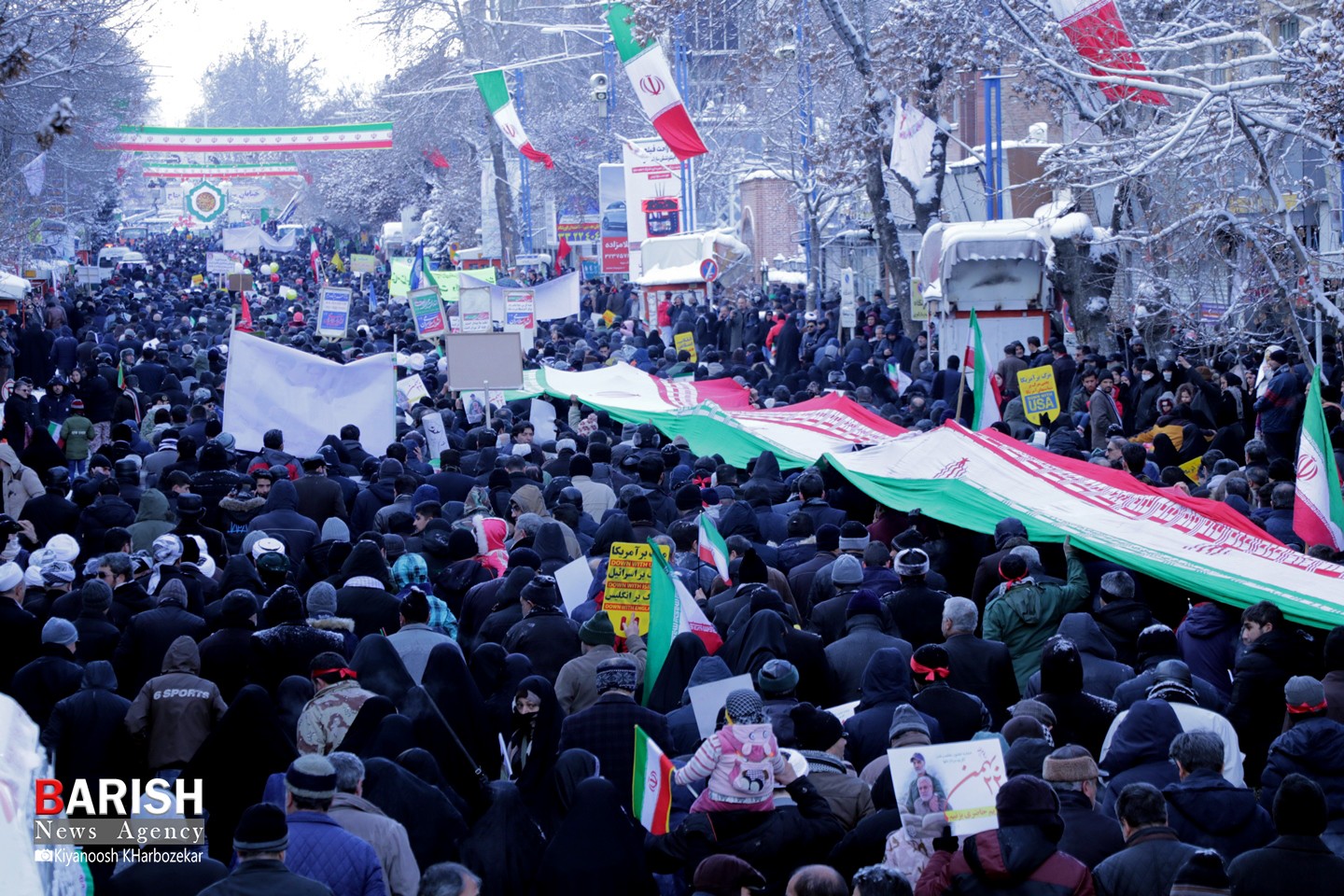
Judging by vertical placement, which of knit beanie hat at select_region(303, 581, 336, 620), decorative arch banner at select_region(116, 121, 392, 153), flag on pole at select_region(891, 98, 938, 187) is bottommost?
knit beanie hat at select_region(303, 581, 336, 620)

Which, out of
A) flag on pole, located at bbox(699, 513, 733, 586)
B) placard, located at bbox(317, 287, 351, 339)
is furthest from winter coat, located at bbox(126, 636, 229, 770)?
placard, located at bbox(317, 287, 351, 339)

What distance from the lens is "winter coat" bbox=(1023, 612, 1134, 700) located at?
759 cm

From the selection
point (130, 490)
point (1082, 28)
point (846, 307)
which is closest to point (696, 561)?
point (130, 490)

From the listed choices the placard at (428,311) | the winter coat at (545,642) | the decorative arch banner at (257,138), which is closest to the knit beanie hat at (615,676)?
the winter coat at (545,642)

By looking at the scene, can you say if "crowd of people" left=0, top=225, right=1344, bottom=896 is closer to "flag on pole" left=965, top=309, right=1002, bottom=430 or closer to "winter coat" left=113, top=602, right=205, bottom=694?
"winter coat" left=113, top=602, right=205, bottom=694

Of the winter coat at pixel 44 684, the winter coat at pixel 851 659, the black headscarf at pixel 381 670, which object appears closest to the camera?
the black headscarf at pixel 381 670

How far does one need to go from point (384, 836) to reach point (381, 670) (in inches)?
65.1

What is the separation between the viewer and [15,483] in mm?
12766

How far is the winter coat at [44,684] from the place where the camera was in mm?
7484

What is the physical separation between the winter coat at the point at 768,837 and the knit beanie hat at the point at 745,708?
0.28 m

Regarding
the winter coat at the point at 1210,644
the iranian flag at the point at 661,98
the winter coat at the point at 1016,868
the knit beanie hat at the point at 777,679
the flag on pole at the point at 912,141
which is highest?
the iranian flag at the point at 661,98

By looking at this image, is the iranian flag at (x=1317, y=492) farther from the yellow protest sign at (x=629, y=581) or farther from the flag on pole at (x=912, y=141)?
the flag on pole at (x=912, y=141)

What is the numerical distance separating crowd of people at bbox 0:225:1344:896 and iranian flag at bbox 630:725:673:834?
0.09 metres

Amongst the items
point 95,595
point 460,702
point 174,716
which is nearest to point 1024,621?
point 460,702
